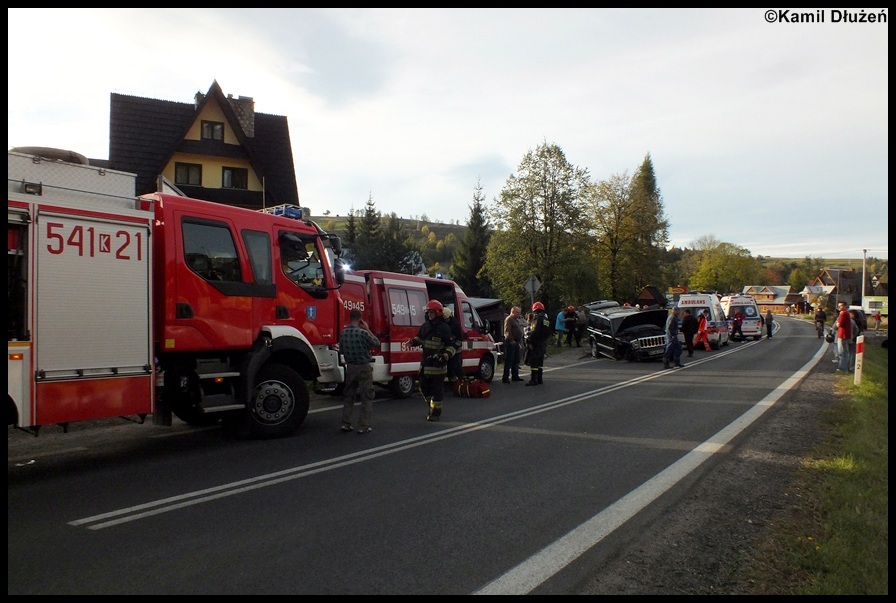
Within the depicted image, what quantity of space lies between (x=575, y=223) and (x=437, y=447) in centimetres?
3821

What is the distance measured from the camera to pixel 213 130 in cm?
3033

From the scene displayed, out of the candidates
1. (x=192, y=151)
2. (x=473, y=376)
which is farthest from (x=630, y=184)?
(x=473, y=376)

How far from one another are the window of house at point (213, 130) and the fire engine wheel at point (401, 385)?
Result: 21.8 meters

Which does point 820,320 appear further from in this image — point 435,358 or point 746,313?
point 435,358

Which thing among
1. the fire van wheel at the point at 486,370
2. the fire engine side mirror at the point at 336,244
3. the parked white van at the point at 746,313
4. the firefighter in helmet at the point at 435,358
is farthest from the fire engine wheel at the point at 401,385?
the parked white van at the point at 746,313

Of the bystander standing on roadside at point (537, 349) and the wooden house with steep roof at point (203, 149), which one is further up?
Answer: the wooden house with steep roof at point (203, 149)

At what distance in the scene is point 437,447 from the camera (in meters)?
7.94

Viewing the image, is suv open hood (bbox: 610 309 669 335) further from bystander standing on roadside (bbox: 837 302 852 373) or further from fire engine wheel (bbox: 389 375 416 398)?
fire engine wheel (bbox: 389 375 416 398)

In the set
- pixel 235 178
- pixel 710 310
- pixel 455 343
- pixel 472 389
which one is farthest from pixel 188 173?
pixel 455 343

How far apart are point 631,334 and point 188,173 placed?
A: 69.3ft

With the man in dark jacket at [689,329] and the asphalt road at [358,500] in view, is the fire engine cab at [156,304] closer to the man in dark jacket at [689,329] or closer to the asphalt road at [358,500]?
the asphalt road at [358,500]

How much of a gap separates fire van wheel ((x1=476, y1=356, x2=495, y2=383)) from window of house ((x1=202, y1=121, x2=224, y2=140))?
20.8m

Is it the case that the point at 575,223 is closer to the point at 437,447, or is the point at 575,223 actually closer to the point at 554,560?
the point at 437,447

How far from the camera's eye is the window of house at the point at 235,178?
1220 inches
